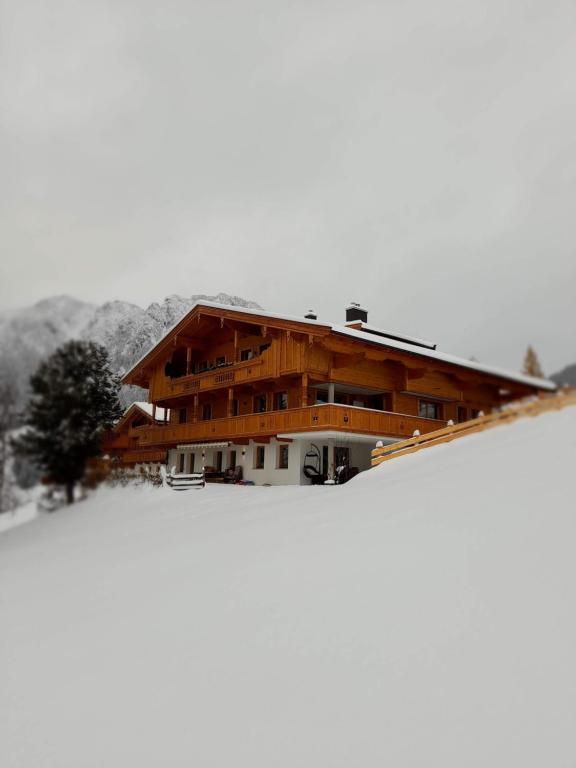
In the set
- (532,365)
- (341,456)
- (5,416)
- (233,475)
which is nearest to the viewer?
(5,416)

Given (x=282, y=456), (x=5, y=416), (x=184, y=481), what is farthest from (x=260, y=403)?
(x=5, y=416)

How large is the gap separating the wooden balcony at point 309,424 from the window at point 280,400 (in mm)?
2166

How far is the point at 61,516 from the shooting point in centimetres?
623

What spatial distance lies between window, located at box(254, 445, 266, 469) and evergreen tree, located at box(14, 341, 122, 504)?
16.7 meters

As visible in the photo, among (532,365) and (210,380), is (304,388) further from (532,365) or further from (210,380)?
(532,365)

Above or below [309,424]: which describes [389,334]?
above

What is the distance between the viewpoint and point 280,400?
971 inches

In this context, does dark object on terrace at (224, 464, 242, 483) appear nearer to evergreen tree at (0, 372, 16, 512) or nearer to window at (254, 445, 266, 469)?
window at (254, 445, 266, 469)

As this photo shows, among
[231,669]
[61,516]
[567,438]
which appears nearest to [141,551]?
[61,516]

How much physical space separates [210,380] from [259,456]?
169 inches

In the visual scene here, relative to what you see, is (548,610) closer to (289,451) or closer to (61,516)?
(61,516)

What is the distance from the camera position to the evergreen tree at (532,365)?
8.27m

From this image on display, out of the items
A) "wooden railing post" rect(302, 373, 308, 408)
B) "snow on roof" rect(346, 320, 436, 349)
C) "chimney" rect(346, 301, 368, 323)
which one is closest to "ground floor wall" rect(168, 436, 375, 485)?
"wooden railing post" rect(302, 373, 308, 408)

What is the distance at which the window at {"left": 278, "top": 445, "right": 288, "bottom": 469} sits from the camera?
22.6 meters
